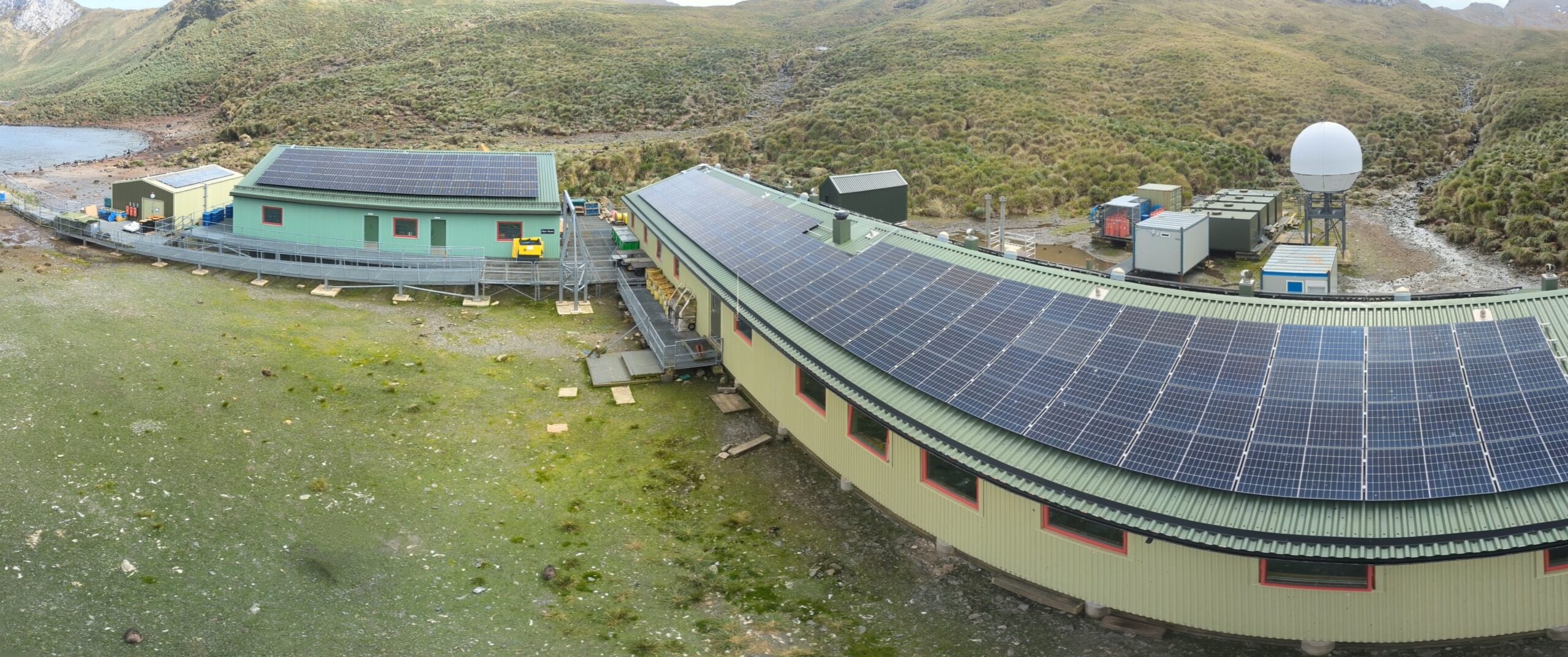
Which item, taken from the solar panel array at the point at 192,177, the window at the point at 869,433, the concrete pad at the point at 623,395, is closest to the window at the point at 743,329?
the concrete pad at the point at 623,395

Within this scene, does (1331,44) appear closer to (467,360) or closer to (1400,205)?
(1400,205)

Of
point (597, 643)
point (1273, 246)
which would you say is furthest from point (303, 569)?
point (1273, 246)

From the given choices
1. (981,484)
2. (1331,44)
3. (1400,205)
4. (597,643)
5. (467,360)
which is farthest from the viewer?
(1331,44)

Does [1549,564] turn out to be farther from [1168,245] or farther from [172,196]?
[172,196]

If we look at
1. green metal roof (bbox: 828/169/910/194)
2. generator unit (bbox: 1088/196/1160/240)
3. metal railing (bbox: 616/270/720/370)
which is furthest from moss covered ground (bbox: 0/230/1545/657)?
generator unit (bbox: 1088/196/1160/240)

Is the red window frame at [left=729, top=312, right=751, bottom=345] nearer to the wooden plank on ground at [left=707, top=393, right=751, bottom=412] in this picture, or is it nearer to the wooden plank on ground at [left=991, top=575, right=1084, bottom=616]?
the wooden plank on ground at [left=707, top=393, right=751, bottom=412]

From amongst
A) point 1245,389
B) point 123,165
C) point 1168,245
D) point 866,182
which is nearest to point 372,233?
point 866,182
